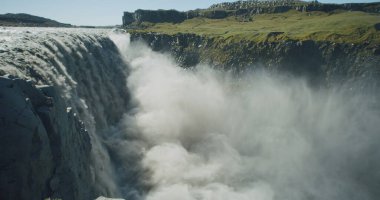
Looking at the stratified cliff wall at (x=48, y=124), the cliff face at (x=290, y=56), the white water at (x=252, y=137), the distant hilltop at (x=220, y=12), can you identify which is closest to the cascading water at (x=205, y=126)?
the white water at (x=252, y=137)

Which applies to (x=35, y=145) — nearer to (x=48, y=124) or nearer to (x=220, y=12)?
(x=48, y=124)

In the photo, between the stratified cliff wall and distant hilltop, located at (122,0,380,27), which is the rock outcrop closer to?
the stratified cliff wall

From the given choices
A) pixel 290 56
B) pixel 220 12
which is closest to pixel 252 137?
pixel 290 56

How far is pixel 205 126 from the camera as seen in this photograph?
67438 mm

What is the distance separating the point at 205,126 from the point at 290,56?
2577 centimetres

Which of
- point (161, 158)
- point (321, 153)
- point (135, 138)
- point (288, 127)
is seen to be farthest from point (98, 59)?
point (321, 153)

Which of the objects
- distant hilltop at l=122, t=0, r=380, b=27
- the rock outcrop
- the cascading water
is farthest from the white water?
distant hilltop at l=122, t=0, r=380, b=27

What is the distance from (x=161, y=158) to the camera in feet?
168

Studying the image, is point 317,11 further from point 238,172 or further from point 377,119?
point 238,172

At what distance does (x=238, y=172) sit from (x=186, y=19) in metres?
135

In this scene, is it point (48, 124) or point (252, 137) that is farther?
point (252, 137)

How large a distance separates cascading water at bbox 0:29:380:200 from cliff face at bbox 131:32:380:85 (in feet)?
8.66

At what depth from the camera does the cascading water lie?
1722 inches

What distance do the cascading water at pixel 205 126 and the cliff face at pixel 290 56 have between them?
8.66 feet
